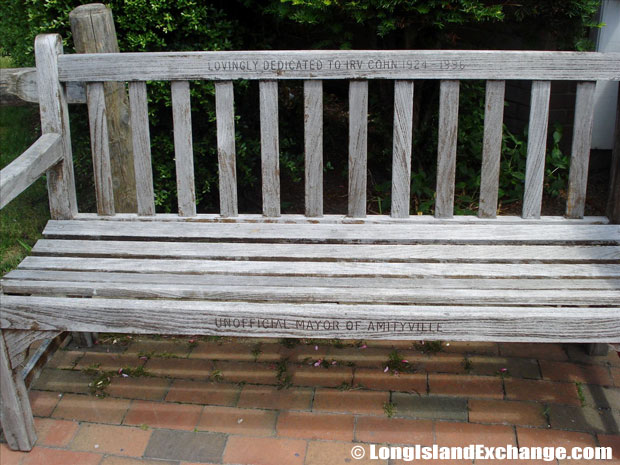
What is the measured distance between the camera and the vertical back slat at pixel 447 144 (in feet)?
8.97

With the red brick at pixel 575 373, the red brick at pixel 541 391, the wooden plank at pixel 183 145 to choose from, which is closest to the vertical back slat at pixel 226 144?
the wooden plank at pixel 183 145

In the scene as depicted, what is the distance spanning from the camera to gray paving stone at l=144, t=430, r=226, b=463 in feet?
8.14

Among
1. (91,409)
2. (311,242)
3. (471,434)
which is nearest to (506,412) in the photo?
(471,434)

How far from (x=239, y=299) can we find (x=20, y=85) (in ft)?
4.42

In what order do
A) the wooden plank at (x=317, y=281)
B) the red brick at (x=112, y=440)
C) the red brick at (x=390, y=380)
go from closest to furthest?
the wooden plank at (x=317, y=281) → the red brick at (x=112, y=440) → the red brick at (x=390, y=380)

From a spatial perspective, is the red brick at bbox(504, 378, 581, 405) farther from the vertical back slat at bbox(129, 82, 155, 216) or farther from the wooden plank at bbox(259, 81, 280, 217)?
the vertical back slat at bbox(129, 82, 155, 216)

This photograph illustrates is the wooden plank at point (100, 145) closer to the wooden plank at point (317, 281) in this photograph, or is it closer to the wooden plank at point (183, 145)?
the wooden plank at point (183, 145)

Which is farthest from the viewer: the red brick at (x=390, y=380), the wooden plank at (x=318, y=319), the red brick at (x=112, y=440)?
the red brick at (x=390, y=380)

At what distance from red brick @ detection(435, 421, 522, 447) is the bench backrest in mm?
818

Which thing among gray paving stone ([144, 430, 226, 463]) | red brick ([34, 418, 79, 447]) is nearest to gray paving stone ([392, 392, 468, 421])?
gray paving stone ([144, 430, 226, 463])

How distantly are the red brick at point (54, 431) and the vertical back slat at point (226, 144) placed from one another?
1.00 m

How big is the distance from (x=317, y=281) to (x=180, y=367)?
89 cm

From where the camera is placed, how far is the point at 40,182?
477 centimetres

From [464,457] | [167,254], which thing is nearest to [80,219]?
[167,254]
